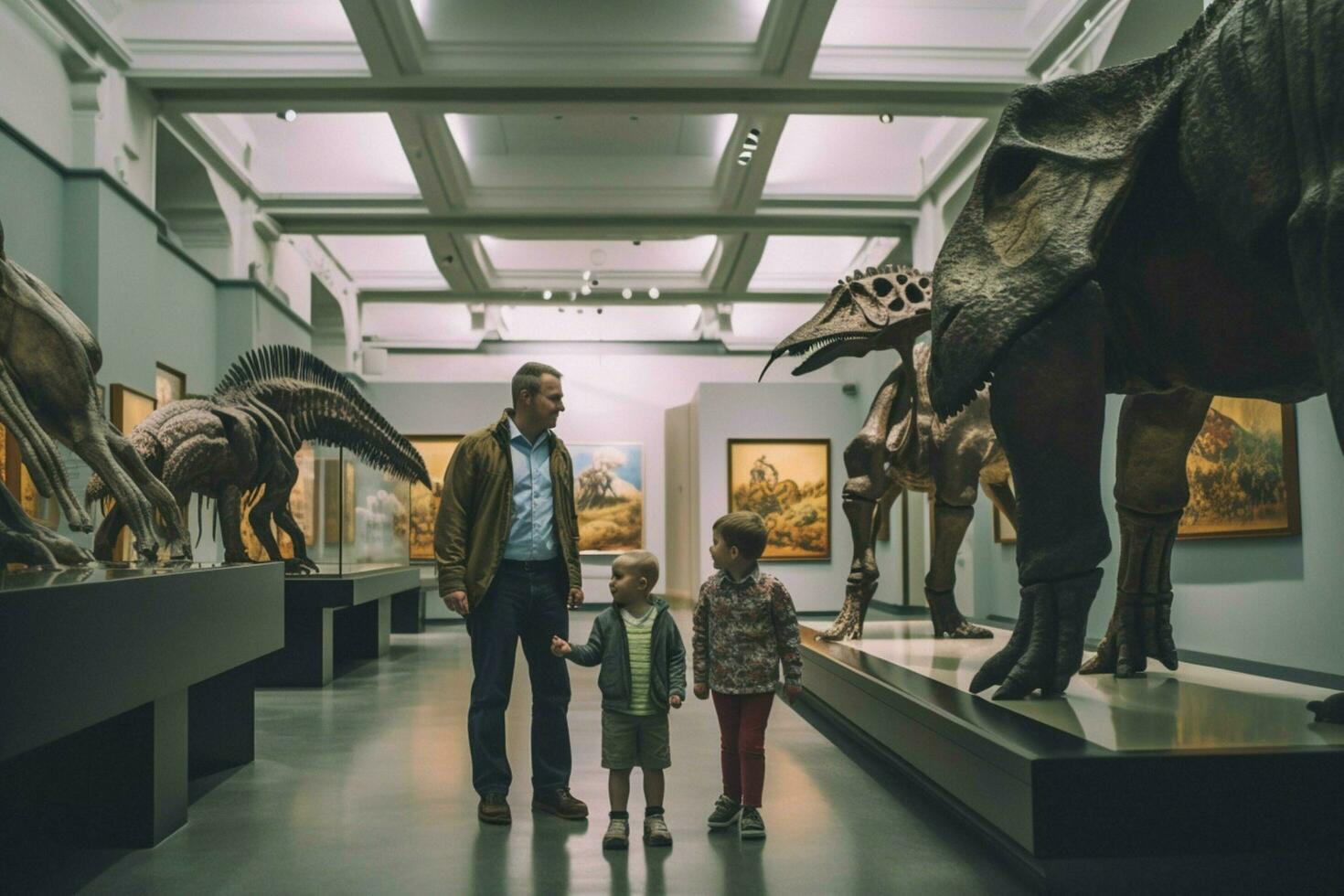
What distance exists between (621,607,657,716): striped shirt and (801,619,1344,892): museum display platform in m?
0.98

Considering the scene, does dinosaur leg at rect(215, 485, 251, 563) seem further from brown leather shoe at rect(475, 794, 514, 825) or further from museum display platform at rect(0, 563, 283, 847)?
brown leather shoe at rect(475, 794, 514, 825)

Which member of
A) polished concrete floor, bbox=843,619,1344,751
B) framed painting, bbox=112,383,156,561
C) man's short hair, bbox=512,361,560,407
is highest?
framed painting, bbox=112,383,156,561

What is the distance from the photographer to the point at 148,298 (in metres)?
11.0

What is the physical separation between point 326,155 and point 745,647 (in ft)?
39.0

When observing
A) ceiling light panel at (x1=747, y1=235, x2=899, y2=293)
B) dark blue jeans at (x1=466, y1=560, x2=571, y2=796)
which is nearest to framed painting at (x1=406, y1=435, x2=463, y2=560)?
ceiling light panel at (x1=747, y1=235, x2=899, y2=293)

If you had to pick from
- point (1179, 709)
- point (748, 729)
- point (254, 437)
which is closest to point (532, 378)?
point (748, 729)

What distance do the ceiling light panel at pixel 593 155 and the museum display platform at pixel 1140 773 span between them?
10585 millimetres

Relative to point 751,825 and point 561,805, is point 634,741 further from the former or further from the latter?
point 561,805

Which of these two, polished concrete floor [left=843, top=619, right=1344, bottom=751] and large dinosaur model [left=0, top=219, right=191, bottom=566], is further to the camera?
large dinosaur model [left=0, top=219, right=191, bottom=566]

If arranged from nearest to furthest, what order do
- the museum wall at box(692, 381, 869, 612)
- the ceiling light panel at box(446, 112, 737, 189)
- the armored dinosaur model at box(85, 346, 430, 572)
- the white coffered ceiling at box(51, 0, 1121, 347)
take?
the armored dinosaur model at box(85, 346, 430, 572) < the white coffered ceiling at box(51, 0, 1121, 347) < the ceiling light panel at box(446, 112, 737, 189) < the museum wall at box(692, 381, 869, 612)

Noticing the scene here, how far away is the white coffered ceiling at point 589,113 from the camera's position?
10703 millimetres

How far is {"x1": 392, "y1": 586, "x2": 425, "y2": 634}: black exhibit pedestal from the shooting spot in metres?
14.3

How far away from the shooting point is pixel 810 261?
18828mm

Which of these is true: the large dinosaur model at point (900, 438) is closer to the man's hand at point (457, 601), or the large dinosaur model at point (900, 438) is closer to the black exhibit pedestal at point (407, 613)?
the man's hand at point (457, 601)
